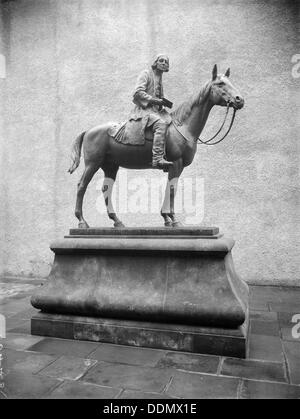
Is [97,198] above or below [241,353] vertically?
above

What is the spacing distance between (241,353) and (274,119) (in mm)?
4408

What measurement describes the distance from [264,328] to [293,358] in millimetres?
782

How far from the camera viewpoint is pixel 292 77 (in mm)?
5914

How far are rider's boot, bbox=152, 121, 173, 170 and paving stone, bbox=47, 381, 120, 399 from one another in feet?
6.83

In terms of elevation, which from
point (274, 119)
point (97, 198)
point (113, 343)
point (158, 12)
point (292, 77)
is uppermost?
point (158, 12)

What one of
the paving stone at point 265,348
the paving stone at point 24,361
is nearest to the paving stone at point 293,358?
the paving stone at point 265,348

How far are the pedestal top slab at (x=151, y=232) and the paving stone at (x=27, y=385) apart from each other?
1535 mm

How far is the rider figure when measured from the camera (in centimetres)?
348

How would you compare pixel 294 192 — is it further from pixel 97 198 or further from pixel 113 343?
pixel 113 343

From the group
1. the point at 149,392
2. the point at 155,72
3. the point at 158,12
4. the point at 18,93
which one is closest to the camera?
the point at 149,392

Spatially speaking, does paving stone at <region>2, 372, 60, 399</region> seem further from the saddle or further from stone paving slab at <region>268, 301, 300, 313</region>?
stone paving slab at <region>268, 301, 300, 313</region>

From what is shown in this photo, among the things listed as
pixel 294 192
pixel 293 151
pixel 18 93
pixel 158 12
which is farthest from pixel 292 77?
pixel 18 93

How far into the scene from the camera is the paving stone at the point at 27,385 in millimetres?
2183


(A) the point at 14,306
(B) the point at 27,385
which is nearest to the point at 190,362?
(B) the point at 27,385
